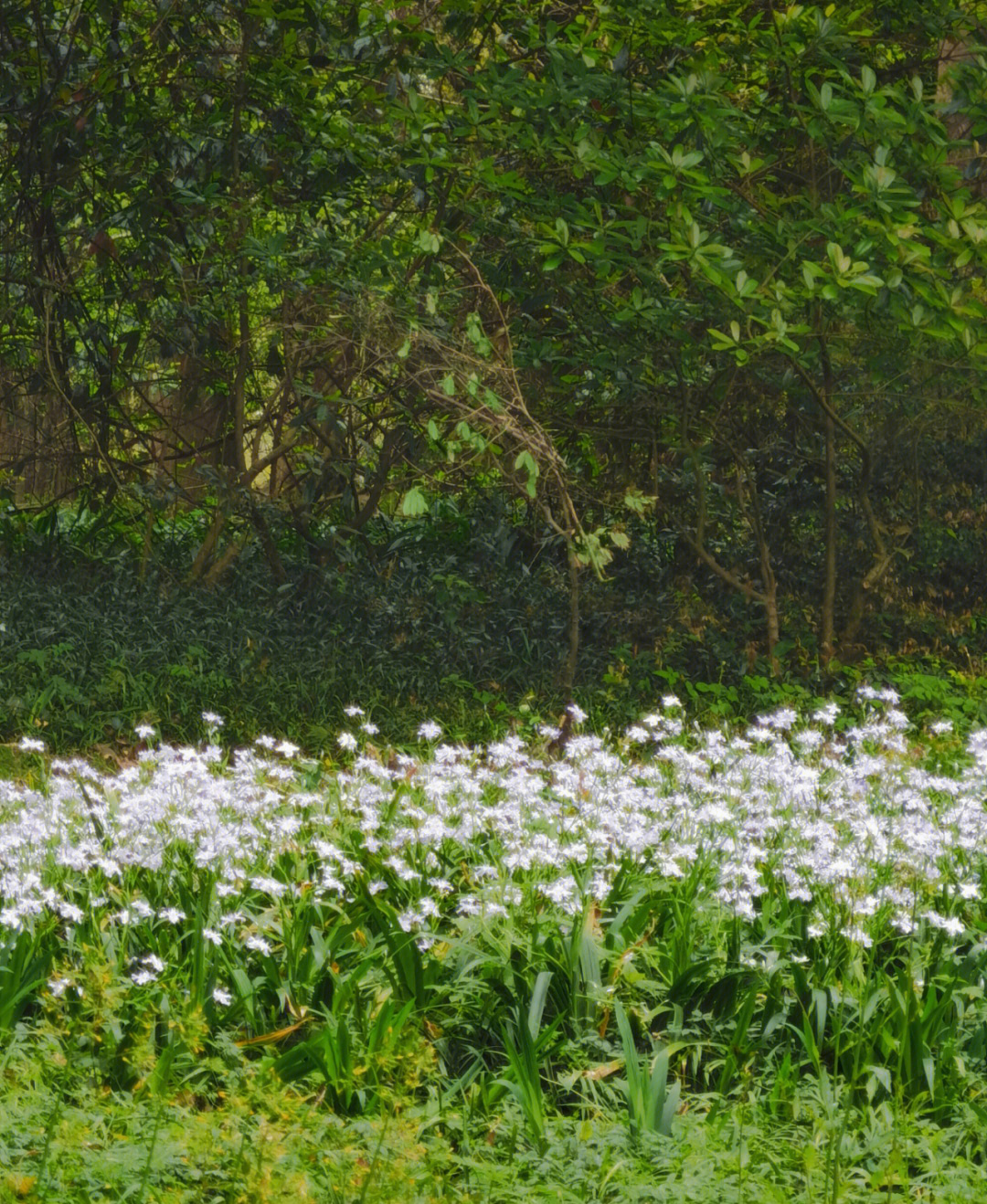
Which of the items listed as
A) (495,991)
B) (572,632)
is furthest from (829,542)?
(495,991)

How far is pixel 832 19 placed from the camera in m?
7.21

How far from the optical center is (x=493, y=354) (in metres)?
8.02

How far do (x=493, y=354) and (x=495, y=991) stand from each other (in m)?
4.88

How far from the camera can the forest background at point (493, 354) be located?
23.6 feet

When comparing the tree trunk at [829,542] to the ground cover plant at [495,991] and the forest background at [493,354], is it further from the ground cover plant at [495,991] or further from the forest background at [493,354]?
the ground cover plant at [495,991]

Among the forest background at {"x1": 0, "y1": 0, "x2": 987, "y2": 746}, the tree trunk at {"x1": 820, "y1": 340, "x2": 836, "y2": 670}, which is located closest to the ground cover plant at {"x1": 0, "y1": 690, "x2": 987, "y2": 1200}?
the forest background at {"x1": 0, "y1": 0, "x2": 987, "y2": 746}

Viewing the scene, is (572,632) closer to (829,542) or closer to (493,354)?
(493,354)

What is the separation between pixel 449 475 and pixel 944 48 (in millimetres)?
4071

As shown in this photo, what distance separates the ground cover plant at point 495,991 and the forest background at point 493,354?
9.22 ft

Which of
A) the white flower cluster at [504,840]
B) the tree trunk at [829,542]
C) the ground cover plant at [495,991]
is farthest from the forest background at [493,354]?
the ground cover plant at [495,991]

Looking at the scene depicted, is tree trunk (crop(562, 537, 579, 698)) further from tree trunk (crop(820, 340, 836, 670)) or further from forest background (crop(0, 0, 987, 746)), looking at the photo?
tree trunk (crop(820, 340, 836, 670))

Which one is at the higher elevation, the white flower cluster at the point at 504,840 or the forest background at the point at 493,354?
the forest background at the point at 493,354

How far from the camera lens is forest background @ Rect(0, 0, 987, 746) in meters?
7.21

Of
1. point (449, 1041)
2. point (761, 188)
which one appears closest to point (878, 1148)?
point (449, 1041)
